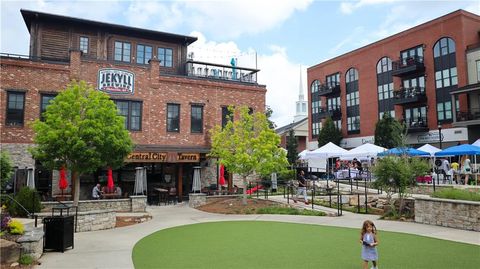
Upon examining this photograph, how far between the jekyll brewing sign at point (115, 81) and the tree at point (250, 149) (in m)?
6.92

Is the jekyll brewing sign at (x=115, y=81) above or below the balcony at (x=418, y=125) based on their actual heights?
above

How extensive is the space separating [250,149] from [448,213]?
9863 mm

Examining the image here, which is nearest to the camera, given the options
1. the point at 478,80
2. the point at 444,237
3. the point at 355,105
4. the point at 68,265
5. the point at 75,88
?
the point at 68,265

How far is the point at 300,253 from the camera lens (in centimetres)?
949

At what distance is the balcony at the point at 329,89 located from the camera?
52156 mm

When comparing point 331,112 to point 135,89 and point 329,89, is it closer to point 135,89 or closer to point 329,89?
point 329,89

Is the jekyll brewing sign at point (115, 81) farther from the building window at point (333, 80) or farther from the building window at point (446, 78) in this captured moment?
the building window at point (333, 80)

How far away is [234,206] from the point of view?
19.7 metres

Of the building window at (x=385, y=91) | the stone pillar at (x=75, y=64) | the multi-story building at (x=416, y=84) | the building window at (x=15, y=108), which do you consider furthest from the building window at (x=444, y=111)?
the building window at (x=15, y=108)

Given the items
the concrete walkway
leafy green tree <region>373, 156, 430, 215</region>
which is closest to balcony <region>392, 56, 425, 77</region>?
leafy green tree <region>373, 156, 430, 215</region>

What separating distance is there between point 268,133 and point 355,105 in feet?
108

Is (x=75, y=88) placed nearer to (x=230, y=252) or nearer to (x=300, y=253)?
(x=230, y=252)

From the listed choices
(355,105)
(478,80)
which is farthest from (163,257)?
(355,105)

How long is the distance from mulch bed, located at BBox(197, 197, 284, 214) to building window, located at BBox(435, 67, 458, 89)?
27.0 m
